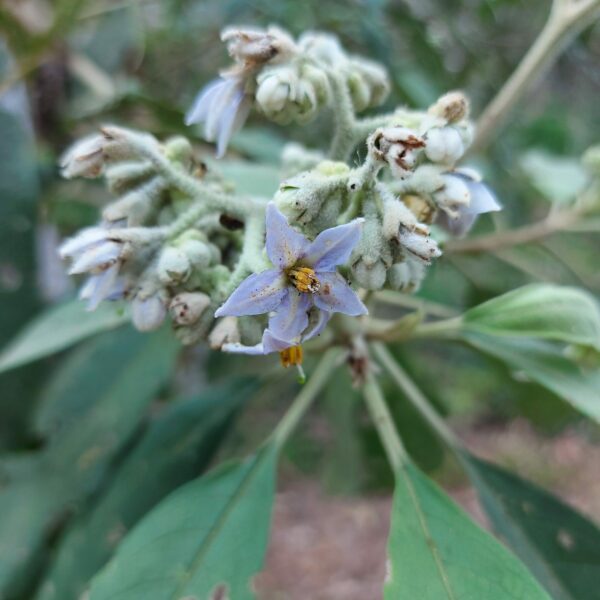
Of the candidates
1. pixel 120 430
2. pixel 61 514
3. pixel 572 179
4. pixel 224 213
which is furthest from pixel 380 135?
pixel 572 179

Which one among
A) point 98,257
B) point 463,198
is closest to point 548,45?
point 463,198

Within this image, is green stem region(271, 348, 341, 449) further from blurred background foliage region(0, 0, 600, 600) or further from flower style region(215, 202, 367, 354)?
flower style region(215, 202, 367, 354)

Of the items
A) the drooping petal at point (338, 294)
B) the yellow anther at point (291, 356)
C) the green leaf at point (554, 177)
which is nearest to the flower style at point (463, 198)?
the drooping petal at point (338, 294)

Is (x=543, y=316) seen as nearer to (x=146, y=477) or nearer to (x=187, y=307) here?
(x=187, y=307)

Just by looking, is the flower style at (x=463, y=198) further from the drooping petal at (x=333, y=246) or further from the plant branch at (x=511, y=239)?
the plant branch at (x=511, y=239)

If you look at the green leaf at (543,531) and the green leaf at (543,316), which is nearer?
the green leaf at (543,316)

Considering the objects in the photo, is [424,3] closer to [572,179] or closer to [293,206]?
[572,179]
